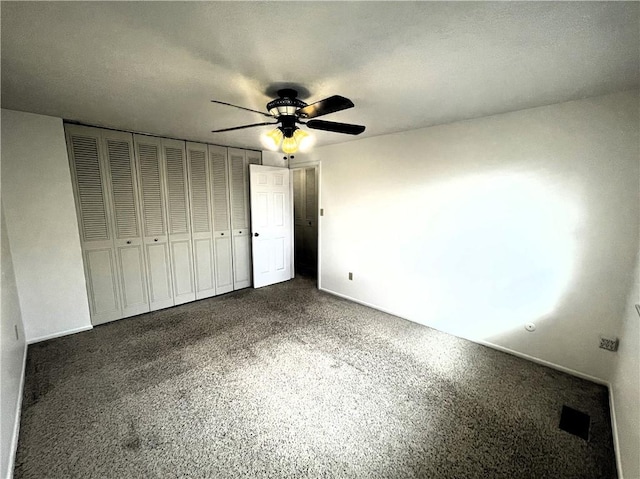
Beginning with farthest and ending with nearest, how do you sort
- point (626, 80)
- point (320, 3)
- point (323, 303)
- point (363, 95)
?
point (323, 303)
point (363, 95)
point (626, 80)
point (320, 3)

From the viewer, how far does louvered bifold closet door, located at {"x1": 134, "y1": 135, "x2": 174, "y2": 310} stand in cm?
331

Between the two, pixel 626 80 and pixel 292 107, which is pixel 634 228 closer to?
pixel 626 80

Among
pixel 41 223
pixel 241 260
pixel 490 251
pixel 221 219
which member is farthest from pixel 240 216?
pixel 490 251

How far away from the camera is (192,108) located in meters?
2.35

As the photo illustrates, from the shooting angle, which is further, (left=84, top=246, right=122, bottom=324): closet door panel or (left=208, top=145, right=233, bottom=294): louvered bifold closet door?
(left=208, top=145, right=233, bottom=294): louvered bifold closet door

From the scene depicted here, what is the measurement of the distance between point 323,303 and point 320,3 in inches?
130

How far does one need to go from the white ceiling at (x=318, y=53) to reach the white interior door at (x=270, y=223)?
194cm

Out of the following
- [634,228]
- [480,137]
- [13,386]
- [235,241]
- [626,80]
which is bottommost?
[13,386]

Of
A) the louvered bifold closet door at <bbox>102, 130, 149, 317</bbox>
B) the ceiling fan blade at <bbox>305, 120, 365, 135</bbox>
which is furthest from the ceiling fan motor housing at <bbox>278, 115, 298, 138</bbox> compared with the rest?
the louvered bifold closet door at <bbox>102, 130, 149, 317</bbox>

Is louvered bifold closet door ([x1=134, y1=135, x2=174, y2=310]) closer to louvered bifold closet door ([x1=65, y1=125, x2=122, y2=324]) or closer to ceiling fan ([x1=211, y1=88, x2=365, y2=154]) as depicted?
louvered bifold closet door ([x1=65, y1=125, x2=122, y2=324])

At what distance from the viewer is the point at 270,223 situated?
14.6 ft

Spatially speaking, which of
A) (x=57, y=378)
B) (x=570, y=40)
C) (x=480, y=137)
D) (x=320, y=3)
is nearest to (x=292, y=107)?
(x=320, y=3)

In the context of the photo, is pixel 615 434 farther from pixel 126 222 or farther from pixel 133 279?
pixel 126 222

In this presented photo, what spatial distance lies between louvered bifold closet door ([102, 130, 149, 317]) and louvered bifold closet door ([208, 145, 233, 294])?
0.94 m
